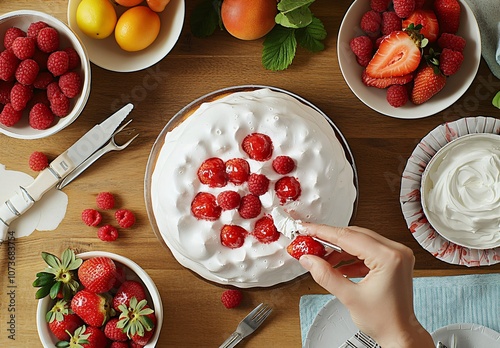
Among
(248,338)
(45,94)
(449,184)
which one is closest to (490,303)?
(449,184)

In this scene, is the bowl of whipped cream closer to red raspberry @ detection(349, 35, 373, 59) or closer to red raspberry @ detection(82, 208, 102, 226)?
red raspberry @ detection(349, 35, 373, 59)

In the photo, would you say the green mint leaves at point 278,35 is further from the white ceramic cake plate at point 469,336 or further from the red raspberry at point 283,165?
the white ceramic cake plate at point 469,336

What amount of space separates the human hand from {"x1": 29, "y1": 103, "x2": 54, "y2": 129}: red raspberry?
0.56 metres

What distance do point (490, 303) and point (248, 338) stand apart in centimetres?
50

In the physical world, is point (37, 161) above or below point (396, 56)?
below

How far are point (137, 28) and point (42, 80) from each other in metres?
0.21

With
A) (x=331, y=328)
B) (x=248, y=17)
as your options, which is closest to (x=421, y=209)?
(x=331, y=328)

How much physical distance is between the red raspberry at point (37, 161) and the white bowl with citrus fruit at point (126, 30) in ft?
0.72

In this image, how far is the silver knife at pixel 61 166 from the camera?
140cm

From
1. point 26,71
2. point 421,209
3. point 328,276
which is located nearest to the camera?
point 328,276

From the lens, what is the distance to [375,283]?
1077mm

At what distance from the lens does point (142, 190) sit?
4.73 ft

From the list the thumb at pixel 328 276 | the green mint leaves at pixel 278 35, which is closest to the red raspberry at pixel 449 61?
the green mint leaves at pixel 278 35

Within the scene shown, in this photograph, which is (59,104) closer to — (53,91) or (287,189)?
(53,91)
